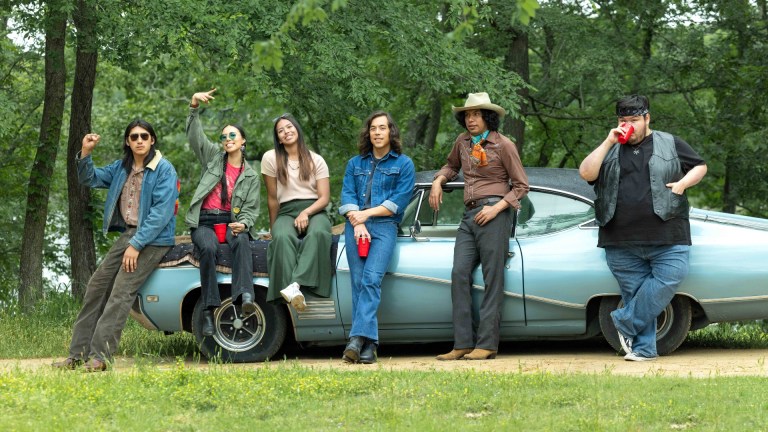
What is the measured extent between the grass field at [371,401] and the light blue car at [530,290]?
48.8 inches

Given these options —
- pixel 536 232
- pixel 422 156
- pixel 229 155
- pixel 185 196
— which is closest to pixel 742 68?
pixel 422 156

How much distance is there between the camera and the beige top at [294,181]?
9.30 metres

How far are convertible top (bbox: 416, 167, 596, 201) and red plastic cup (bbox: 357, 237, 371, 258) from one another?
30.2 inches

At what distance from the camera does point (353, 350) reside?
8742 mm

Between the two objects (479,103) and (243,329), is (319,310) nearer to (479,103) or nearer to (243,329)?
(243,329)

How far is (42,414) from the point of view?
6441mm

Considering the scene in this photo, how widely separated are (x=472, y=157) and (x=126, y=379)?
10.7 feet

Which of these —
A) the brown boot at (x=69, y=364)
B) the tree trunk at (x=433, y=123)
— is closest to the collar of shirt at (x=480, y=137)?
the brown boot at (x=69, y=364)

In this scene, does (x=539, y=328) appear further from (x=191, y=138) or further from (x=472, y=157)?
(x=191, y=138)

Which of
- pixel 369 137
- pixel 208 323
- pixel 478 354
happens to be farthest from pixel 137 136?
pixel 478 354

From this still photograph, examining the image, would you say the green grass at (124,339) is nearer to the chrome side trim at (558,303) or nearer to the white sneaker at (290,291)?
the white sneaker at (290,291)

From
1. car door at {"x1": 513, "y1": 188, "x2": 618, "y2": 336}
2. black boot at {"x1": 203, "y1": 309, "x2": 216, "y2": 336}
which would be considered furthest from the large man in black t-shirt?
black boot at {"x1": 203, "y1": 309, "x2": 216, "y2": 336}

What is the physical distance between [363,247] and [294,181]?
82 centimetres

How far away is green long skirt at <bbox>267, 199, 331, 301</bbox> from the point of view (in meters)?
8.98
